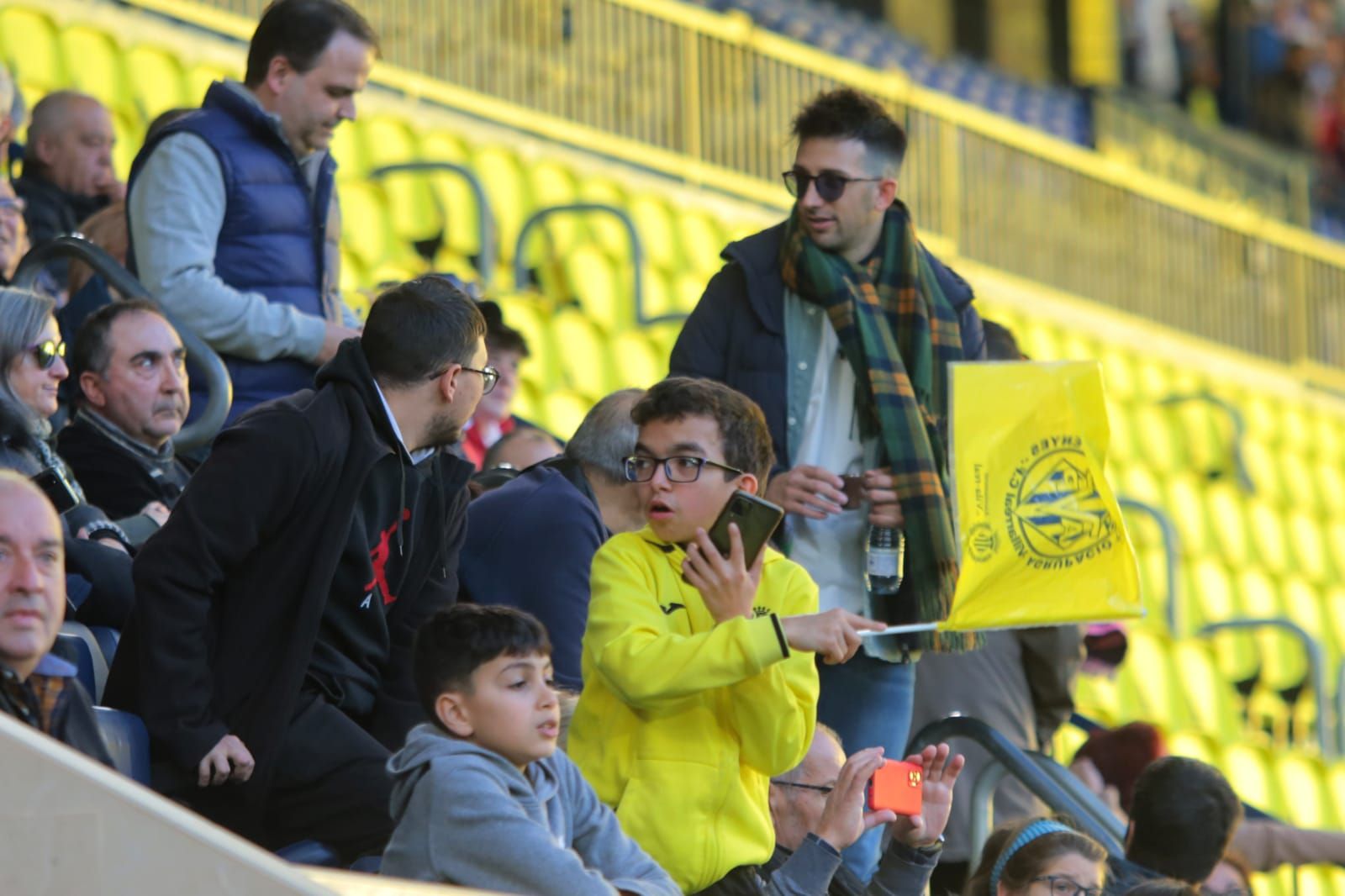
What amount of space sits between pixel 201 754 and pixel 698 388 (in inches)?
34.6

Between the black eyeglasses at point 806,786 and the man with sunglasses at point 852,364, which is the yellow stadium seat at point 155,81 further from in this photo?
the black eyeglasses at point 806,786

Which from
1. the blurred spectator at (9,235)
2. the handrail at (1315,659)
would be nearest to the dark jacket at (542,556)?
the blurred spectator at (9,235)

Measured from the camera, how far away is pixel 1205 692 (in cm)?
897

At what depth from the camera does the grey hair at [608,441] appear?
4.56 m

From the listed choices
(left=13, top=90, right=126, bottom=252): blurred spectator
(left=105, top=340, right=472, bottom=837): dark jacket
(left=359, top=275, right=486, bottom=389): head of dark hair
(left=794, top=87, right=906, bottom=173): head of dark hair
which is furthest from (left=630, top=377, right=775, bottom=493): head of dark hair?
(left=13, top=90, right=126, bottom=252): blurred spectator

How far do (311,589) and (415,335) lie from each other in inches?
16.4

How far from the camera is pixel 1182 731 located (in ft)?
27.5

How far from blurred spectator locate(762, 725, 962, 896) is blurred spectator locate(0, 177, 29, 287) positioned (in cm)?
187

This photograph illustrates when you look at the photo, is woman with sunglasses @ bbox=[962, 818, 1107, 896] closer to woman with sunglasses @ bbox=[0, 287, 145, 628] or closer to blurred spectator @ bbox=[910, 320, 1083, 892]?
blurred spectator @ bbox=[910, 320, 1083, 892]

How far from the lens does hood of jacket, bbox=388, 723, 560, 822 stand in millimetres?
3330

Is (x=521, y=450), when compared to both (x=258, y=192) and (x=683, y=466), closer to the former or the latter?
(x=258, y=192)

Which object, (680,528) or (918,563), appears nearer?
(680,528)

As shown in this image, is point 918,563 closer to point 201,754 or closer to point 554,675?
point 554,675

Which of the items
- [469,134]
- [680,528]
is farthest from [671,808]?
[469,134]
